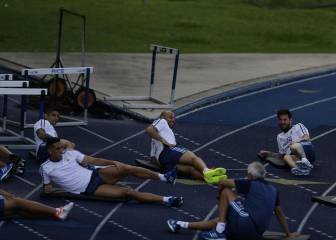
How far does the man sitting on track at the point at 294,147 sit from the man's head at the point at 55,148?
4000mm

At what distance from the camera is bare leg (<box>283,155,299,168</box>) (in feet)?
55.0

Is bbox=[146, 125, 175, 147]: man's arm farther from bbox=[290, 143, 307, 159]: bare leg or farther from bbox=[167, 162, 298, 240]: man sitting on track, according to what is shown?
bbox=[167, 162, 298, 240]: man sitting on track

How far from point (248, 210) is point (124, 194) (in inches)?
91.9

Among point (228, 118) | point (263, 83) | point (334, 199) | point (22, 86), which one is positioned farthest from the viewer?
point (263, 83)

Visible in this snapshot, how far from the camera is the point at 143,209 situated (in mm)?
14438

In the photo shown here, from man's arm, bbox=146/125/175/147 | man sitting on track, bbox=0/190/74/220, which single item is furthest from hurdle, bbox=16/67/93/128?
man sitting on track, bbox=0/190/74/220

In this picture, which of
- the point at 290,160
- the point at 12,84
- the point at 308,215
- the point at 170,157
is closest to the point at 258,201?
the point at 308,215

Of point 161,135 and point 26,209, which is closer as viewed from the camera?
point 26,209

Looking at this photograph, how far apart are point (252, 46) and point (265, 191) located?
1782 cm

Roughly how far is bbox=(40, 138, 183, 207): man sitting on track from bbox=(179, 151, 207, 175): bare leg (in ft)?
4.26

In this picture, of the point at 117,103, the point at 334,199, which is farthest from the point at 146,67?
the point at 334,199

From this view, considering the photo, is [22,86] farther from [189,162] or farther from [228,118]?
[228,118]

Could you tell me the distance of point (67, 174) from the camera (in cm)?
1445

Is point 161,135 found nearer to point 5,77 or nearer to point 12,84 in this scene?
point 12,84
